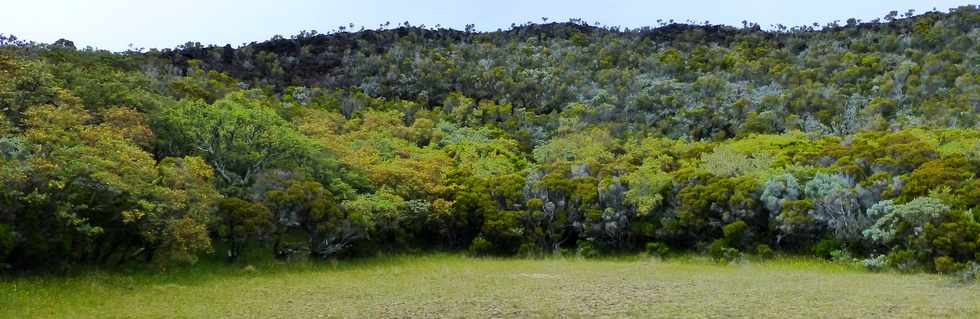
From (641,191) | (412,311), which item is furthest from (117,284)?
(641,191)

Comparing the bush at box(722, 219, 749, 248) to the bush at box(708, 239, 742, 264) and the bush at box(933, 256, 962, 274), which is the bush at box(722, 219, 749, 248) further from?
the bush at box(933, 256, 962, 274)

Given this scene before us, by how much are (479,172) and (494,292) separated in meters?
13.2

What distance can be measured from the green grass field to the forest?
1.00m

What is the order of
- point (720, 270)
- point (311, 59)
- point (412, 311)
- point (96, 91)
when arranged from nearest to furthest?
1. point (412, 311)
2. point (720, 270)
3. point (96, 91)
4. point (311, 59)

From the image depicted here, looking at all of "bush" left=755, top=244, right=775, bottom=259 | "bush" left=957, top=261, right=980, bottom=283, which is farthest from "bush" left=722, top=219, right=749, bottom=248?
"bush" left=957, top=261, right=980, bottom=283

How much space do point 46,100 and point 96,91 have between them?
94.4 inches

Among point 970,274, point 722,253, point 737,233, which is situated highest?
point 737,233

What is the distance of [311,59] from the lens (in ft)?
193

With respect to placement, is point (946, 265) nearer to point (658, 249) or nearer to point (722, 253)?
point (722, 253)

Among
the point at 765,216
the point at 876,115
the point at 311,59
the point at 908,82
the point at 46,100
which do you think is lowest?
the point at 765,216

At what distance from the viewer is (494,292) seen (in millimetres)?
16953

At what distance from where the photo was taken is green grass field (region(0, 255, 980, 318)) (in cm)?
1399

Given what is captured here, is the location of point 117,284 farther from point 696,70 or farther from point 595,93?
point 696,70

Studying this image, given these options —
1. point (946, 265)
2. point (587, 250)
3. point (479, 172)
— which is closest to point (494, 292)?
point (587, 250)
